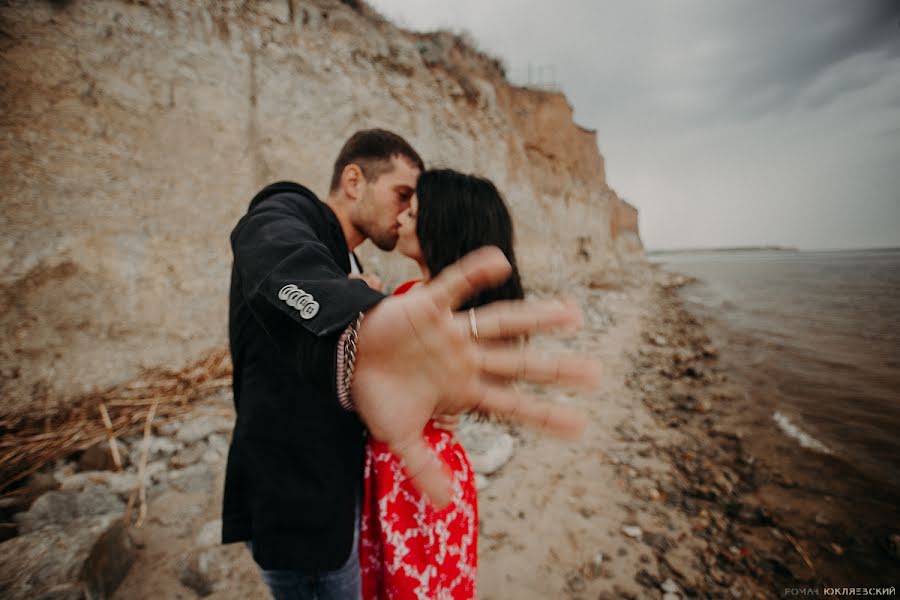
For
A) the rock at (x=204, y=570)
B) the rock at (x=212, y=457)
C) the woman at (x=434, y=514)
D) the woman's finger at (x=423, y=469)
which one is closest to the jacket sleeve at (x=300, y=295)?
the woman's finger at (x=423, y=469)

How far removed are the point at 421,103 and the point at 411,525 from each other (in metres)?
7.20

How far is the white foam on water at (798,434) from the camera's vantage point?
338cm

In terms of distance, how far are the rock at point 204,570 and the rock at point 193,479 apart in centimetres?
53

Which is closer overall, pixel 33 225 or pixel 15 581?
pixel 15 581

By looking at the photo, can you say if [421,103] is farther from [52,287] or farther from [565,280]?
[565,280]

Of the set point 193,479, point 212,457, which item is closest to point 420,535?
point 193,479

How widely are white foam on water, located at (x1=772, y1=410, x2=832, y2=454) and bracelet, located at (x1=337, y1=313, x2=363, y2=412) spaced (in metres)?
4.98

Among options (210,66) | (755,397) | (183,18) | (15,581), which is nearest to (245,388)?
(15,581)

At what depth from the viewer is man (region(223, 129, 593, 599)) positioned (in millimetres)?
604

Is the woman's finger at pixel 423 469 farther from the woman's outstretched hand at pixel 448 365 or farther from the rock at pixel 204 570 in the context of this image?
the rock at pixel 204 570

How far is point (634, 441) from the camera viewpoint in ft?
11.1

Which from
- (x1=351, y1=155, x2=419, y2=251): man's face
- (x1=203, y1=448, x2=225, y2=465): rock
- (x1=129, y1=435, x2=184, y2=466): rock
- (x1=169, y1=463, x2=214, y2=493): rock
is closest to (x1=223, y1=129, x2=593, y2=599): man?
(x1=351, y1=155, x2=419, y2=251): man's face

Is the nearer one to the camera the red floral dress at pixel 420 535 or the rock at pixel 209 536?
the red floral dress at pixel 420 535

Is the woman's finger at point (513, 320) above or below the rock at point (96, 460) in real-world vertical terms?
above
